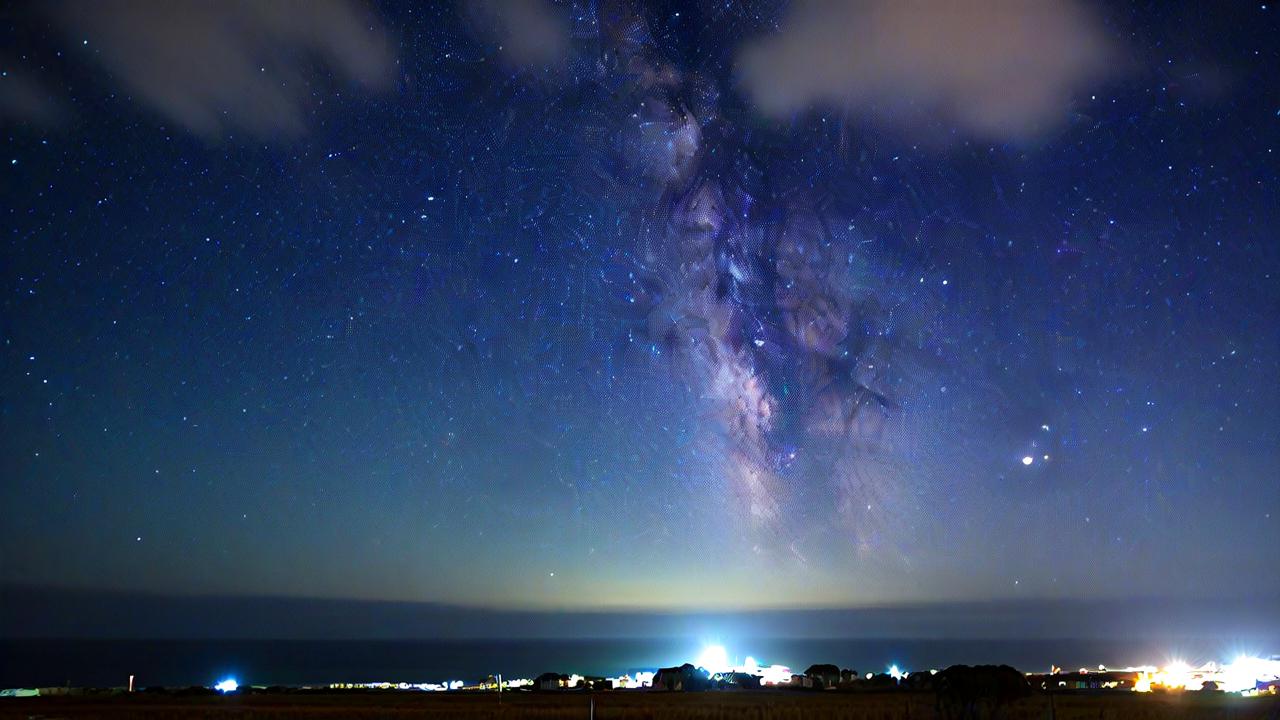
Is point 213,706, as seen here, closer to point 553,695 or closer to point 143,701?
point 143,701

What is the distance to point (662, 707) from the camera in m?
33.3

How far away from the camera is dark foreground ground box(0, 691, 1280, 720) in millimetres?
30062

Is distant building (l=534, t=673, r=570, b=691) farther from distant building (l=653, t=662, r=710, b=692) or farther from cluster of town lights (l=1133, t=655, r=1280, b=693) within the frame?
cluster of town lights (l=1133, t=655, r=1280, b=693)

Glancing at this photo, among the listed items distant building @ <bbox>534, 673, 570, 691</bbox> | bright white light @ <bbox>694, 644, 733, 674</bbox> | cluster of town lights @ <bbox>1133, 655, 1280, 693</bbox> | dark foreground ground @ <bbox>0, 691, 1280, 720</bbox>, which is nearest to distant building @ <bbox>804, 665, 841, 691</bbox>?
dark foreground ground @ <bbox>0, 691, 1280, 720</bbox>

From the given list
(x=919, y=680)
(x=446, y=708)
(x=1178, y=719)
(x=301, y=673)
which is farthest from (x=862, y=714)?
(x=301, y=673)

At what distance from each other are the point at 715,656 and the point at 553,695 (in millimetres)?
28946

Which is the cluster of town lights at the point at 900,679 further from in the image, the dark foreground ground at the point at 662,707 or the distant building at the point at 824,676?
the dark foreground ground at the point at 662,707

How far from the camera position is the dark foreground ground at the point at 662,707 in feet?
98.6

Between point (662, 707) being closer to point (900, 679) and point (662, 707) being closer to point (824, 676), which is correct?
point (824, 676)

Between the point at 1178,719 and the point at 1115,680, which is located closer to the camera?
the point at 1178,719

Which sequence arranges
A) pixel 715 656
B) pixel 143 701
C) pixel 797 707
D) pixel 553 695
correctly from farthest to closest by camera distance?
pixel 715 656 → pixel 553 695 → pixel 143 701 → pixel 797 707

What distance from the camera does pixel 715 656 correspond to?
227 feet

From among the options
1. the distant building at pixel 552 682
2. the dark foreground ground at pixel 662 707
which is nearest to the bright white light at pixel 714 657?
the distant building at pixel 552 682

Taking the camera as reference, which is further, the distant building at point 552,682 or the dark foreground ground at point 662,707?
the distant building at point 552,682
